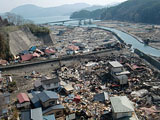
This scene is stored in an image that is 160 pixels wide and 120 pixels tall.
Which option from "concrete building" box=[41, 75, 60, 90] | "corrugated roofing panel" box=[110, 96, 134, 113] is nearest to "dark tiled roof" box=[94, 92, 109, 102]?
"corrugated roofing panel" box=[110, 96, 134, 113]

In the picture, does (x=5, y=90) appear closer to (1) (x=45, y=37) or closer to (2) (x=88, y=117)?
(2) (x=88, y=117)

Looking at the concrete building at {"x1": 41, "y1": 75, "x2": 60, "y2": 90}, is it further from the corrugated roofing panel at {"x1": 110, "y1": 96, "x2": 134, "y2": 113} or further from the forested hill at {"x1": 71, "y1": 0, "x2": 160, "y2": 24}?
the forested hill at {"x1": 71, "y1": 0, "x2": 160, "y2": 24}

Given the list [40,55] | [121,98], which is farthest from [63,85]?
[40,55]

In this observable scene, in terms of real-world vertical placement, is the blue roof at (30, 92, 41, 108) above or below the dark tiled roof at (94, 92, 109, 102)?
above

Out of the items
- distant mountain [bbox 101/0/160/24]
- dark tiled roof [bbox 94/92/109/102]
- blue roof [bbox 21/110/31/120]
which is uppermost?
distant mountain [bbox 101/0/160/24]

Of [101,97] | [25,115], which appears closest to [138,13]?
[101,97]

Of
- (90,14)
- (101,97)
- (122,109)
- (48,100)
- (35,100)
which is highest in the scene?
(90,14)

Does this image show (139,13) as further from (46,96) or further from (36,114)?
(36,114)

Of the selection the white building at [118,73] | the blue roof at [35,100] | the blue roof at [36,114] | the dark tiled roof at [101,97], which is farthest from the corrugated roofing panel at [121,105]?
the blue roof at [35,100]

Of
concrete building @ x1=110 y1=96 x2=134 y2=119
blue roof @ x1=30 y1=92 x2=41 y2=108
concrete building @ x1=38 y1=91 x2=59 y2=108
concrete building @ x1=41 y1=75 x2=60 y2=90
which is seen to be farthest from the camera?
concrete building @ x1=41 y1=75 x2=60 y2=90

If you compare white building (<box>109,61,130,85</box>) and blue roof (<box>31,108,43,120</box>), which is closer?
blue roof (<box>31,108,43,120</box>)
